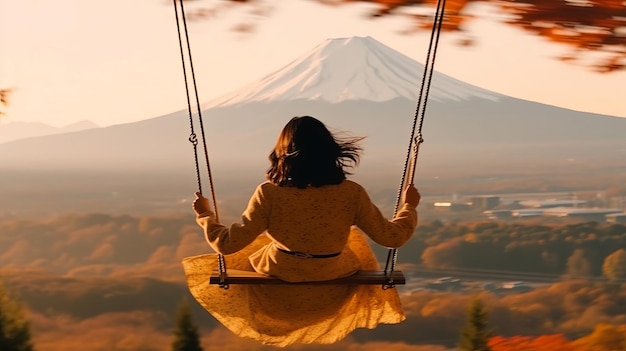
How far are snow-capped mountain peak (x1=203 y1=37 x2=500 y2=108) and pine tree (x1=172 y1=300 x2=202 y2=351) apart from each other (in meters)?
3.45

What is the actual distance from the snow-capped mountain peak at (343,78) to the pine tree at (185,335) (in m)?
3.45

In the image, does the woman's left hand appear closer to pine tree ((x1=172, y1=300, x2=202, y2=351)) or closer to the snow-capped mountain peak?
pine tree ((x1=172, y1=300, x2=202, y2=351))

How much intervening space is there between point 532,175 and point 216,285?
30.5 feet

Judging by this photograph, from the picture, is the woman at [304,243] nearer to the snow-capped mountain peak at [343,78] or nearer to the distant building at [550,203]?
the snow-capped mountain peak at [343,78]

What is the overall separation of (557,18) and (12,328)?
3.10 metres

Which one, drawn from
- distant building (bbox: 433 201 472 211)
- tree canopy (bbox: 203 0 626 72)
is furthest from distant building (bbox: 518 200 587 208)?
tree canopy (bbox: 203 0 626 72)

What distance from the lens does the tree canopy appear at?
328cm

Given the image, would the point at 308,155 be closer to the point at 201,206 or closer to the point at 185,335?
the point at 201,206

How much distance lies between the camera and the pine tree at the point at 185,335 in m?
4.39

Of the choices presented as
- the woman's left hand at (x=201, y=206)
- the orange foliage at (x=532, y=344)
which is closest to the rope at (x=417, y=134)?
the woman's left hand at (x=201, y=206)

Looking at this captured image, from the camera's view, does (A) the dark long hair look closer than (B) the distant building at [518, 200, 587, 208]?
Yes

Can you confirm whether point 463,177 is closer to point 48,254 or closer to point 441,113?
point 441,113

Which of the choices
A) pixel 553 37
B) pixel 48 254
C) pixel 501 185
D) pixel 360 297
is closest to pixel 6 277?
pixel 48 254

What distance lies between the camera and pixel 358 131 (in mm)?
10164
